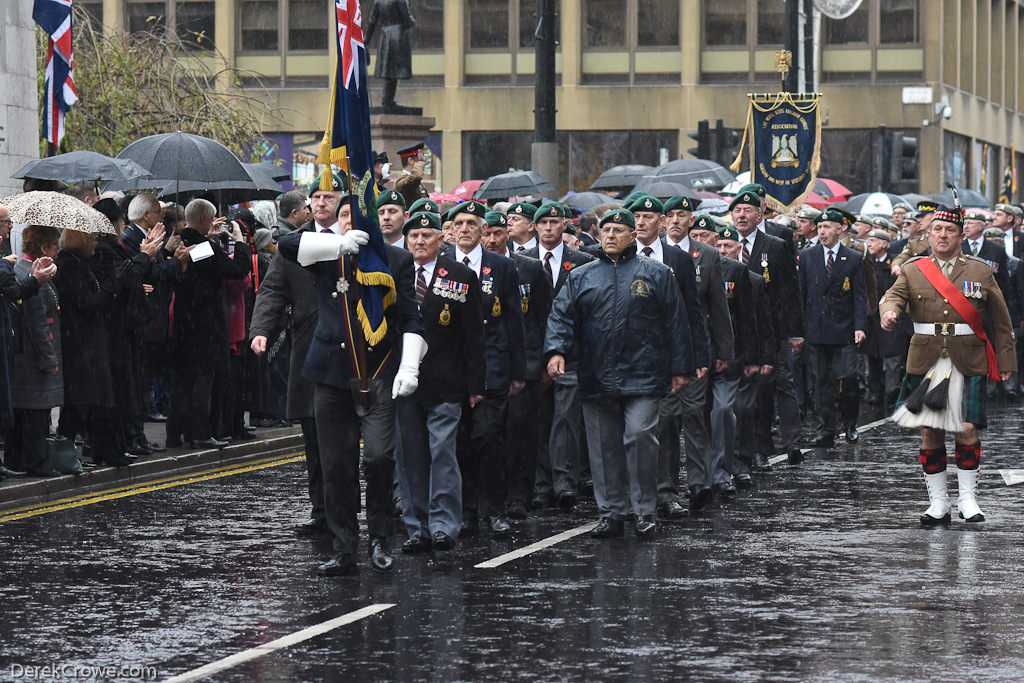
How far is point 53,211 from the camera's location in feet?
45.5

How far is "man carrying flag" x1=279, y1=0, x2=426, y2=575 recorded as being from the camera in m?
10.2

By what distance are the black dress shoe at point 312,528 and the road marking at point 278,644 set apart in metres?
2.54

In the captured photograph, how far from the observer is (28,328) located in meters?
13.9

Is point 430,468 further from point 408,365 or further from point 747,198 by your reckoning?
point 747,198

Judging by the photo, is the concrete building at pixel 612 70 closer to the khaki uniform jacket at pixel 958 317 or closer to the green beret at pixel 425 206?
the khaki uniform jacket at pixel 958 317

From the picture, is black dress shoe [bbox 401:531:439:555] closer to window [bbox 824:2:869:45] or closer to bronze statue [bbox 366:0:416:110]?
bronze statue [bbox 366:0:416:110]

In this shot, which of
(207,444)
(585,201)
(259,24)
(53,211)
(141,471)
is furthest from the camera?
(259,24)

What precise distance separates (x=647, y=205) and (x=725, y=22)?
44.5m

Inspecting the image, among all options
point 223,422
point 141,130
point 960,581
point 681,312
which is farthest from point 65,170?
point 141,130

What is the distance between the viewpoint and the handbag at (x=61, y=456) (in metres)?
14.1

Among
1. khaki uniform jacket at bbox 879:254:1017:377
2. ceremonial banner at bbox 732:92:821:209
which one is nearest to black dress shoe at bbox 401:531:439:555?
khaki uniform jacket at bbox 879:254:1017:377

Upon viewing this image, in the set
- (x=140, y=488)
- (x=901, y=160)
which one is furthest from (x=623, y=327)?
(x=901, y=160)

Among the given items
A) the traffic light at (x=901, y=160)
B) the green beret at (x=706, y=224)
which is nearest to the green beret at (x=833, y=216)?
the green beret at (x=706, y=224)

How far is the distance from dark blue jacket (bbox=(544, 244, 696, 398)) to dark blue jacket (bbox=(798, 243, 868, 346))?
586 centimetres
